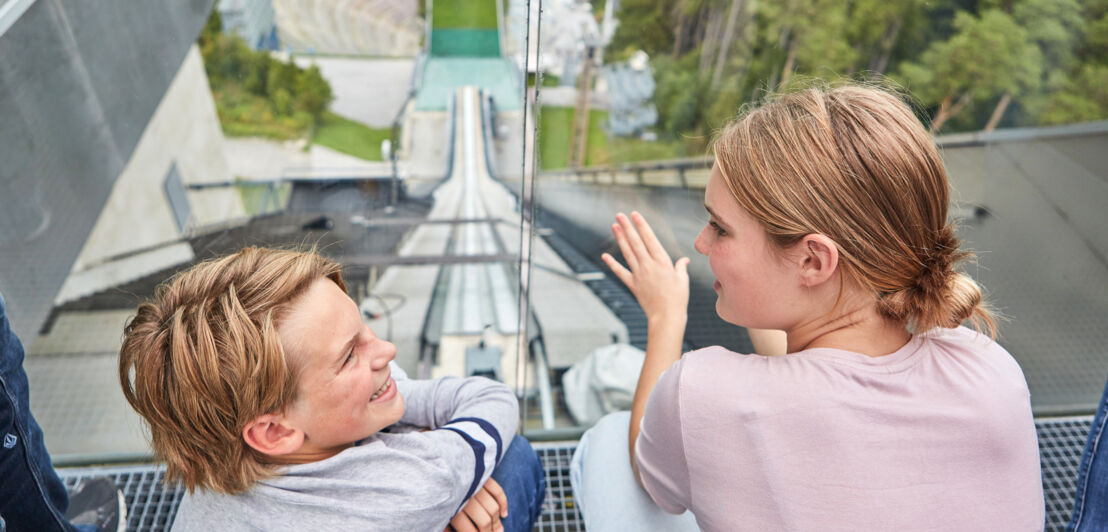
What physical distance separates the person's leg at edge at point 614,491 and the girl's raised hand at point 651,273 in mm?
282

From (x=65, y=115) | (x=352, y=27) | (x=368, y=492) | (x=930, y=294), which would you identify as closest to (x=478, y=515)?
(x=368, y=492)

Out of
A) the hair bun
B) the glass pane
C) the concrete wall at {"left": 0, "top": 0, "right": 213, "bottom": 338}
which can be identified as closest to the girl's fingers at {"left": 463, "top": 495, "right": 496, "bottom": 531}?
the hair bun

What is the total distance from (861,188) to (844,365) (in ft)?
0.81

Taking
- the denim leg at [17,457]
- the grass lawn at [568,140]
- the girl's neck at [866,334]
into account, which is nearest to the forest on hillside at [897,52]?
the grass lawn at [568,140]

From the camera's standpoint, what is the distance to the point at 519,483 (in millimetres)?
1153

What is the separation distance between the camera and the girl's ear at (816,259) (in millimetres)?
798

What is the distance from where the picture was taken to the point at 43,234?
1.50m

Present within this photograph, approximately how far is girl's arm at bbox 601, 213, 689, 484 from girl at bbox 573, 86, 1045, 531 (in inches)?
9.8

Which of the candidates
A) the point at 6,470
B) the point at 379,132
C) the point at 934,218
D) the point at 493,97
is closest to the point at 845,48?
the point at 493,97

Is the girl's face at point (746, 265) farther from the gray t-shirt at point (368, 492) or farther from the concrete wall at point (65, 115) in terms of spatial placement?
the concrete wall at point (65, 115)

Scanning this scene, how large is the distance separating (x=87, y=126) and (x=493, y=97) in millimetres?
1801

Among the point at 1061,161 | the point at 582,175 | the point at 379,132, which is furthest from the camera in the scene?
the point at 582,175

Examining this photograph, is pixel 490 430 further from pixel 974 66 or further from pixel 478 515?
pixel 974 66

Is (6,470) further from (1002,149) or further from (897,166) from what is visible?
(1002,149)
